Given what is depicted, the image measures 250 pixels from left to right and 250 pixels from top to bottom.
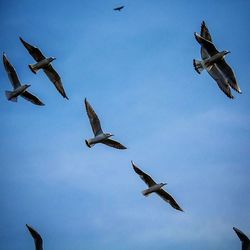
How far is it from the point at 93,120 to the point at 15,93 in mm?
3930

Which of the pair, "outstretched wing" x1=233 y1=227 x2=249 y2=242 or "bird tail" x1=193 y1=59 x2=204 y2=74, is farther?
"bird tail" x1=193 y1=59 x2=204 y2=74

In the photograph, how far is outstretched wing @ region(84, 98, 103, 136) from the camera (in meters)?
19.2

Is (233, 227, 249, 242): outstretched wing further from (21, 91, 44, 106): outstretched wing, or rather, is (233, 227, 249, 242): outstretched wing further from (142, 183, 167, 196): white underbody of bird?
(21, 91, 44, 106): outstretched wing

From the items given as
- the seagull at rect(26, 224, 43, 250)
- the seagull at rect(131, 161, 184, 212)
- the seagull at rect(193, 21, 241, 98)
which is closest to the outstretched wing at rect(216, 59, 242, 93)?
the seagull at rect(193, 21, 241, 98)

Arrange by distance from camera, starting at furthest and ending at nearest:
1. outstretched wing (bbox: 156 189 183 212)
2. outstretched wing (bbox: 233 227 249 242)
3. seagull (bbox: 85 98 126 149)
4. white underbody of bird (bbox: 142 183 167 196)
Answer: outstretched wing (bbox: 156 189 183 212)
white underbody of bird (bbox: 142 183 167 196)
seagull (bbox: 85 98 126 149)
outstretched wing (bbox: 233 227 249 242)

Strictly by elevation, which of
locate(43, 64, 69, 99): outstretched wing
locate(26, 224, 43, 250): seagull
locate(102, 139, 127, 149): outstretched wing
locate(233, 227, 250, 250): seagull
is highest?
locate(43, 64, 69, 99): outstretched wing

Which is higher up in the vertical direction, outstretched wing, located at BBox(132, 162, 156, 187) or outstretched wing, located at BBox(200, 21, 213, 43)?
outstretched wing, located at BBox(200, 21, 213, 43)

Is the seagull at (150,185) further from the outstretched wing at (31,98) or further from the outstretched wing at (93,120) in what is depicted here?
the outstretched wing at (31,98)

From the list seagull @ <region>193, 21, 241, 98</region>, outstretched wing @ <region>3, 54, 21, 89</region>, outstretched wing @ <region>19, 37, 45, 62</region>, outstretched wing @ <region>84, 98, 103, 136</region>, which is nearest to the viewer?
seagull @ <region>193, 21, 241, 98</region>

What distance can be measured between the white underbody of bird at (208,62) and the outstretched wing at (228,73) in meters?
0.24

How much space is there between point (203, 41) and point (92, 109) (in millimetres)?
5689

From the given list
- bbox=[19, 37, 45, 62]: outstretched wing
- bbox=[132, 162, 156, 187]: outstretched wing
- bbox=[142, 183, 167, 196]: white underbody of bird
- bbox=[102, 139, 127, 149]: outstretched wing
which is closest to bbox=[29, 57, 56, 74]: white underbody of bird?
bbox=[19, 37, 45, 62]: outstretched wing

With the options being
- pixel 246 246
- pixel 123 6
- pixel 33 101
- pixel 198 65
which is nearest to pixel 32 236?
pixel 33 101

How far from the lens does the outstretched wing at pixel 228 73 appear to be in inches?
702
